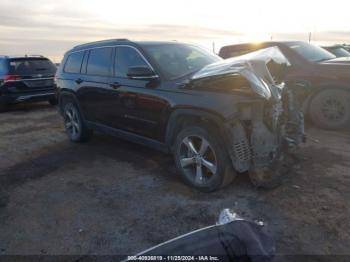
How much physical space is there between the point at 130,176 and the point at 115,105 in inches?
44.9

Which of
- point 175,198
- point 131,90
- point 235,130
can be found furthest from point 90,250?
point 131,90

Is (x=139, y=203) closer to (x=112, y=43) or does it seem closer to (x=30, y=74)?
(x=112, y=43)

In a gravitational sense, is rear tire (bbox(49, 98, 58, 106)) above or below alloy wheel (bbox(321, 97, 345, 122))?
below

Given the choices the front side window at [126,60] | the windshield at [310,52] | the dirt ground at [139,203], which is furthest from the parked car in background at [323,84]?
the front side window at [126,60]

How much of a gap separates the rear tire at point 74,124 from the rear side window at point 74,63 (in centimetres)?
57

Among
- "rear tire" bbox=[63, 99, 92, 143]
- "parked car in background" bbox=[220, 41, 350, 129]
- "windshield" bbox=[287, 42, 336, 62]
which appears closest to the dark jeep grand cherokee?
"rear tire" bbox=[63, 99, 92, 143]

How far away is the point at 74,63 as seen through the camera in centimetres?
664

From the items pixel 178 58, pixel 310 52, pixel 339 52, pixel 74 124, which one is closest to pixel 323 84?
pixel 310 52

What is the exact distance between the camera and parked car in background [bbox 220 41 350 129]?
6.75 m

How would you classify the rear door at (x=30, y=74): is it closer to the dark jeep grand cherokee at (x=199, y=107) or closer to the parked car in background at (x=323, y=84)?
the dark jeep grand cherokee at (x=199, y=107)

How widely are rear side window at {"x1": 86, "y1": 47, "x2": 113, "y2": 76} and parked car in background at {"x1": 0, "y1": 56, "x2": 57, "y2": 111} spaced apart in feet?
17.4

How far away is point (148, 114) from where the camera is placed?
4.89m

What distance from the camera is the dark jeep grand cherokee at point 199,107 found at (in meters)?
3.91

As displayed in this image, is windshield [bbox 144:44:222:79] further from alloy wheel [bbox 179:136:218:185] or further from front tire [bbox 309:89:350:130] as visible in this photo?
front tire [bbox 309:89:350:130]
